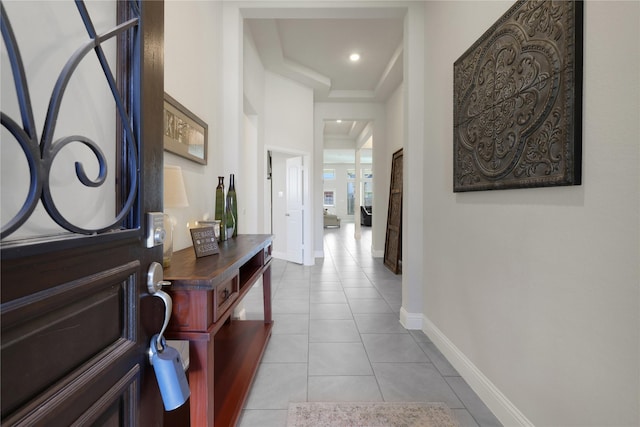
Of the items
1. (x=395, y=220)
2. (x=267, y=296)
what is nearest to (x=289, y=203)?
(x=395, y=220)

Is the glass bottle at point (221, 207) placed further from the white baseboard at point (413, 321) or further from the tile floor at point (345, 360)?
the white baseboard at point (413, 321)

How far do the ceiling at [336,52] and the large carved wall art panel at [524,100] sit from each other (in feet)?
4.96

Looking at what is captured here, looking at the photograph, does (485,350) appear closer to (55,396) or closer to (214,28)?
(55,396)

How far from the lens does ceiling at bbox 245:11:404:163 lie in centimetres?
334

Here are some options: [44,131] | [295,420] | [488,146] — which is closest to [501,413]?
[295,420]

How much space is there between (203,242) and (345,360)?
1.36 meters

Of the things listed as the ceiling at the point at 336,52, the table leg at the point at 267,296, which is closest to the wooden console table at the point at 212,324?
the table leg at the point at 267,296

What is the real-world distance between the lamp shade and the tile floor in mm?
1201

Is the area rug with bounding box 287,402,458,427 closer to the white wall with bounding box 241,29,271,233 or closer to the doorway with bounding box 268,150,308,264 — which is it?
the white wall with bounding box 241,29,271,233

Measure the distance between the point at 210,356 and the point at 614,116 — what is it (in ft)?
5.59

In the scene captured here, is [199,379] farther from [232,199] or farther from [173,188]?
[232,199]

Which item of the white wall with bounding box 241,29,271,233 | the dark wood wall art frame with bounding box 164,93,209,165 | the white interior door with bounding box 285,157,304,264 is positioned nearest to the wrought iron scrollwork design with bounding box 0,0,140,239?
the dark wood wall art frame with bounding box 164,93,209,165

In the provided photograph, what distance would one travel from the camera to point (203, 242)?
1448 millimetres

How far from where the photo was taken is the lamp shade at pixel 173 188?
135 cm
